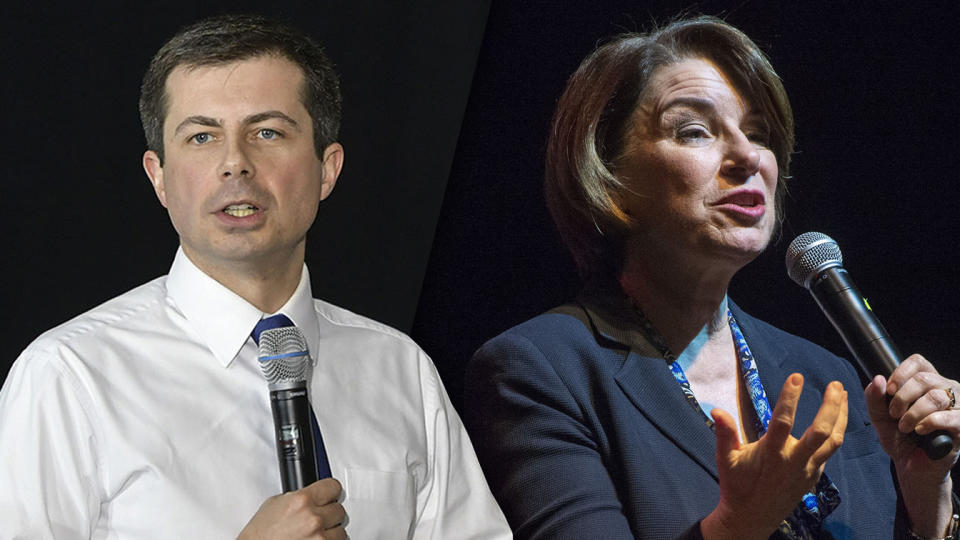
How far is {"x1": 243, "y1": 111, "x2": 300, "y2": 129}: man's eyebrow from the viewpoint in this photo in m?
1.86

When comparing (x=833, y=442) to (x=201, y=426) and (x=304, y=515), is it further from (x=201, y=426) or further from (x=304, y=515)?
(x=201, y=426)

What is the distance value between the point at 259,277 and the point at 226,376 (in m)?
0.19

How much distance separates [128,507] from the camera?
65.7 inches

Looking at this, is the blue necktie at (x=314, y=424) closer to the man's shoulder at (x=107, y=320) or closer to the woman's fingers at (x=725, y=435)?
the man's shoulder at (x=107, y=320)

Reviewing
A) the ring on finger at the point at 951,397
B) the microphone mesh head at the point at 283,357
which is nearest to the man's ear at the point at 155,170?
the microphone mesh head at the point at 283,357

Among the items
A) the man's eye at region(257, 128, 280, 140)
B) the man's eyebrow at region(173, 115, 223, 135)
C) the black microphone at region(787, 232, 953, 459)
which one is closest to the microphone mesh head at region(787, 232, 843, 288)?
the black microphone at region(787, 232, 953, 459)

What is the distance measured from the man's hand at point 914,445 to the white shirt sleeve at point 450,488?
76 centimetres

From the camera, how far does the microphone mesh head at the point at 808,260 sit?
2148 mm

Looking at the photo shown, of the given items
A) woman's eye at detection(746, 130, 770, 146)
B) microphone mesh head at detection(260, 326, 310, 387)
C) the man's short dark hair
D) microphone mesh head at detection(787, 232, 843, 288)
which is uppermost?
the man's short dark hair

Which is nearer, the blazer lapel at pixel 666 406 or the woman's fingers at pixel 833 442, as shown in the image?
the woman's fingers at pixel 833 442

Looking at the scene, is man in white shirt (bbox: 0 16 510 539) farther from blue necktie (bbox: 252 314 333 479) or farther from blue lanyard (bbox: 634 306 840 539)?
blue lanyard (bbox: 634 306 840 539)

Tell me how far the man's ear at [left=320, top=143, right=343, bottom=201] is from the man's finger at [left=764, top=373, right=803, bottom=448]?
939mm

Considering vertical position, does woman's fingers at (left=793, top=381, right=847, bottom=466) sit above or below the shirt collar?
below

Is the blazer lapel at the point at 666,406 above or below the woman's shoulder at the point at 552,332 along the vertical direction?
below
